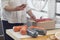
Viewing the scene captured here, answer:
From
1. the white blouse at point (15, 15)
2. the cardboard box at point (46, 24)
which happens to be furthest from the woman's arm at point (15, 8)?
the cardboard box at point (46, 24)

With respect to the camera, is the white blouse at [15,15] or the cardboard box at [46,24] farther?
the white blouse at [15,15]

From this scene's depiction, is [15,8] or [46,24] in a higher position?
[15,8]

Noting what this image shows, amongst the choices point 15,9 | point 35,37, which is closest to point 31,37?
point 35,37

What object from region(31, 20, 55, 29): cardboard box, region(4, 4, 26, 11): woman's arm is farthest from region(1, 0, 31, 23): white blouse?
region(31, 20, 55, 29): cardboard box

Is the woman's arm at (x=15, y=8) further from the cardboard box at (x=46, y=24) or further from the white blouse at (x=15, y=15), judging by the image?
the cardboard box at (x=46, y=24)

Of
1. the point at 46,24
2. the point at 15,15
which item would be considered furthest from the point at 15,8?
the point at 46,24

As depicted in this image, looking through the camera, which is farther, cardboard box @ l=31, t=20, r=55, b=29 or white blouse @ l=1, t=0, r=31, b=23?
white blouse @ l=1, t=0, r=31, b=23

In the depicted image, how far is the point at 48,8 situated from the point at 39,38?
1.07 metres

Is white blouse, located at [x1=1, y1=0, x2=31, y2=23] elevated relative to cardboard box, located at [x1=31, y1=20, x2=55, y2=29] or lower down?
elevated

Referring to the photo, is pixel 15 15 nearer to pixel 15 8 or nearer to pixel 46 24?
pixel 15 8

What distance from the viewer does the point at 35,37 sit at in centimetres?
137

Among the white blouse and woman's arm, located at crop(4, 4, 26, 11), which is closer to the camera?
woman's arm, located at crop(4, 4, 26, 11)

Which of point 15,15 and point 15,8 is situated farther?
point 15,15

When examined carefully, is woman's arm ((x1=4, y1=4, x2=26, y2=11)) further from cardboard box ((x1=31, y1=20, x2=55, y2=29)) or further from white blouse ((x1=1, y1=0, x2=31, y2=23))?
cardboard box ((x1=31, y1=20, x2=55, y2=29))
